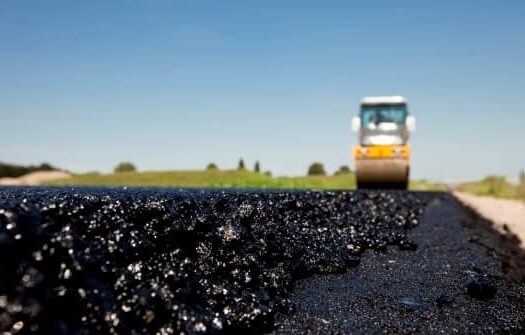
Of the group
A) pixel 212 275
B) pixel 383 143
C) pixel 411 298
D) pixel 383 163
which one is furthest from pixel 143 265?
pixel 383 143

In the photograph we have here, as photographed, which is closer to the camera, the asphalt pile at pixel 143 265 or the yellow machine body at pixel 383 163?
the asphalt pile at pixel 143 265

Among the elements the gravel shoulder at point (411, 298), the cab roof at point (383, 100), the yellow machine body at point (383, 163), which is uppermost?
the cab roof at point (383, 100)

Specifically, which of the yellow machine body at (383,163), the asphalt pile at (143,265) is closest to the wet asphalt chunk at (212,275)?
the asphalt pile at (143,265)

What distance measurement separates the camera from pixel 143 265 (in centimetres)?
219

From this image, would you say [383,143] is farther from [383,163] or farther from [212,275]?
[212,275]

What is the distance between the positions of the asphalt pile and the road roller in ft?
46.3

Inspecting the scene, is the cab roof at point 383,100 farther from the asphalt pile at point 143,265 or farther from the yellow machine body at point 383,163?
the asphalt pile at point 143,265

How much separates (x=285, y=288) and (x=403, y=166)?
14937mm

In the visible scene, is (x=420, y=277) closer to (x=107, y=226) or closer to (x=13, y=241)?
(x=107, y=226)

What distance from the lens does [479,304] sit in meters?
2.98

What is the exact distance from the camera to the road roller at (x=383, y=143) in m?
17.2

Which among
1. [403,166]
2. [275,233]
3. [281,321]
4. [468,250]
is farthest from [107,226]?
[403,166]

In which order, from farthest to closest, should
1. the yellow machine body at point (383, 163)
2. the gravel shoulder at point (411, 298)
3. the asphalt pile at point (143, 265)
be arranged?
1. the yellow machine body at point (383, 163)
2. the gravel shoulder at point (411, 298)
3. the asphalt pile at point (143, 265)

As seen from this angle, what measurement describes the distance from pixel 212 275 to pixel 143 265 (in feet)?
1.38
